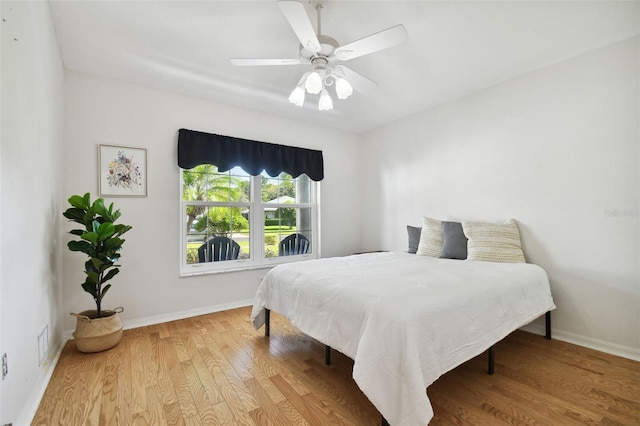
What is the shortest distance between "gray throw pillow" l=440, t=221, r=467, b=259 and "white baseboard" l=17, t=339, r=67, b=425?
323cm

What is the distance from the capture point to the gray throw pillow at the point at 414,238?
345 centimetres

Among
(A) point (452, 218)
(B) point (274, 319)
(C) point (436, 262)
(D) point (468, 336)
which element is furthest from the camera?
(A) point (452, 218)

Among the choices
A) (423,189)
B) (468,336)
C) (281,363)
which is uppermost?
(423,189)

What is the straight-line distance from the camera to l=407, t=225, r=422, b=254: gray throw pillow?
345 centimetres

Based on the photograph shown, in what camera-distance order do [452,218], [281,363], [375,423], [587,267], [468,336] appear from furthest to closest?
1. [452,218]
2. [587,267]
3. [281,363]
4. [468,336]
5. [375,423]

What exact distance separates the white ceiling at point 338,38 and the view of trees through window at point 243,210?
3.36ft

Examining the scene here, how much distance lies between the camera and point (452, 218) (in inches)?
132

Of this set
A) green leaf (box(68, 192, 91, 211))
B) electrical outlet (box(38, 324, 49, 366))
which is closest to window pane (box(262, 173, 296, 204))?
green leaf (box(68, 192, 91, 211))

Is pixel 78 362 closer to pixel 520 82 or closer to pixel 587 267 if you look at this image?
pixel 587 267

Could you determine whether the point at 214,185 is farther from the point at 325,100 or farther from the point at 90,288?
the point at 325,100

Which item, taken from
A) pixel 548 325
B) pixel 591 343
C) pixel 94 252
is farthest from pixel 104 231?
pixel 591 343

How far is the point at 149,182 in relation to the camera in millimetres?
3000

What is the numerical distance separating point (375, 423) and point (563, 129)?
2.81 m

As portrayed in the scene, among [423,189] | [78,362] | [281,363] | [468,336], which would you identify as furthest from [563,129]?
[78,362]
